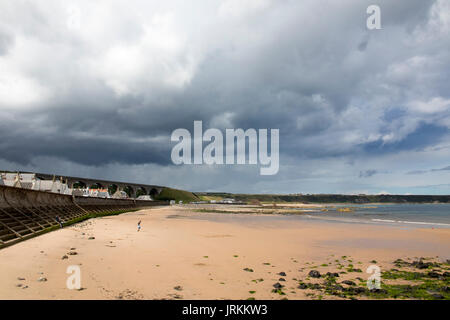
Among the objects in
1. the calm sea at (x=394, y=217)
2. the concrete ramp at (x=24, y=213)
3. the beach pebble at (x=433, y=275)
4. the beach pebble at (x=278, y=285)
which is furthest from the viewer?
the calm sea at (x=394, y=217)

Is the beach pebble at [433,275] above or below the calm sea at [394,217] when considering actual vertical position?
above

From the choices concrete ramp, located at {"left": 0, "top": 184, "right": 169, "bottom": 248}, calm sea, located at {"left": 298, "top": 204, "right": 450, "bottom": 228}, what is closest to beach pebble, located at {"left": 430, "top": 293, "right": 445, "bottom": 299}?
concrete ramp, located at {"left": 0, "top": 184, "right": 169, "bottom": 248}

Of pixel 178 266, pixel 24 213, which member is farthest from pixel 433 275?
pixel 24 213

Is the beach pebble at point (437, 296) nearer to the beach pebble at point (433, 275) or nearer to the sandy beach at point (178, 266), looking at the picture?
the sandy beach at point (178, 266)

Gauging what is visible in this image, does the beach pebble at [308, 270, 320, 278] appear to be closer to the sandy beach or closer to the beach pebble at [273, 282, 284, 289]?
the sandy beach

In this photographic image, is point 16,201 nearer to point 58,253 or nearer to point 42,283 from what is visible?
Result: point 58,253

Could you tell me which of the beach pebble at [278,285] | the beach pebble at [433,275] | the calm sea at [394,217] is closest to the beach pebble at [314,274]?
the beach pebble at [278,285]

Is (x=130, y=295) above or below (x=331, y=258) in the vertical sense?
above

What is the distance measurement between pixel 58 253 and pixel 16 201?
15672 mm

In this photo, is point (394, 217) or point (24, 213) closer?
point (24, 213)

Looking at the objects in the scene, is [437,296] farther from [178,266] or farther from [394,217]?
[394,217]

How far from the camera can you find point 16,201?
26922 mm
